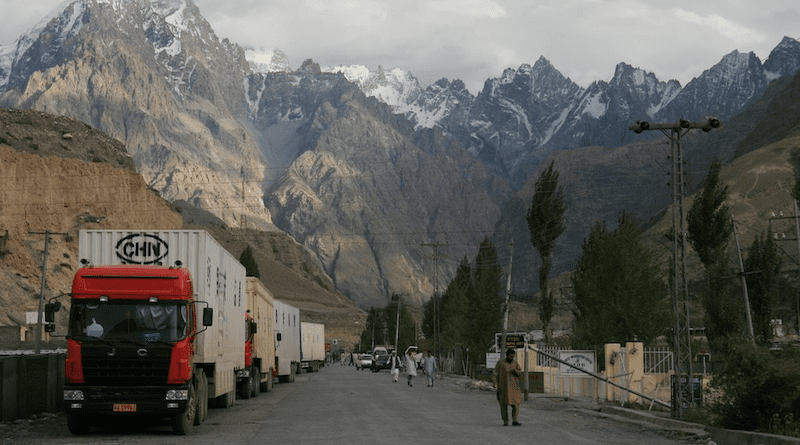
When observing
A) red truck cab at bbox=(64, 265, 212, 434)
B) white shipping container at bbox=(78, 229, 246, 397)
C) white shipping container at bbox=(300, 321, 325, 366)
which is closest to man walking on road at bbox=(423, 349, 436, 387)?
white shipping container at bbox=(300, 321, 325, 366)

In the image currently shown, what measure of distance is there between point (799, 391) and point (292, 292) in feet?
601

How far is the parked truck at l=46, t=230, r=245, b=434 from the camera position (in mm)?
18328

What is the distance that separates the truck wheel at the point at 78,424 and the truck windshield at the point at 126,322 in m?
1.60

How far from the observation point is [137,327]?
61.3ft

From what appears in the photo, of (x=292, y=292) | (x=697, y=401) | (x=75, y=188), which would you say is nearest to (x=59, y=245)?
(x=75, y=188)

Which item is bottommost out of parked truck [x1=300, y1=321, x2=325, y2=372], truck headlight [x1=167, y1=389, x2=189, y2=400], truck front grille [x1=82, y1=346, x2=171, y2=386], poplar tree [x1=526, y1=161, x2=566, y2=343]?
parked truck [x1=300, y1=321, x2=325, y2=372]

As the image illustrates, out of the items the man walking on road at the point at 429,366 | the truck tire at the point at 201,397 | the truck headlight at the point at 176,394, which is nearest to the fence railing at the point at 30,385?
the truck tire at the point at 201,397

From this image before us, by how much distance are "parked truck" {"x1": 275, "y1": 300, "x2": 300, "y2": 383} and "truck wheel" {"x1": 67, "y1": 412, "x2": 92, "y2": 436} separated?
24.4 metres

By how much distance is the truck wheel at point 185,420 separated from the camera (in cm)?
1909

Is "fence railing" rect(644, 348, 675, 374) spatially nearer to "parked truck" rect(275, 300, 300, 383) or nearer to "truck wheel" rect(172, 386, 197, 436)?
"truck wheel" rect(172, 386, 197, 436)

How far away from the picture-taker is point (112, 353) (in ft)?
60.1

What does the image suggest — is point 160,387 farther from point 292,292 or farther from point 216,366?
point 292,292

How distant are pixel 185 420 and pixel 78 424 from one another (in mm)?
2050

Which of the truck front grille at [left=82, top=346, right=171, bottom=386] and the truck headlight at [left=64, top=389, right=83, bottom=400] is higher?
the truck front grille at [left=82, top=346, right=171, bottom=386]
